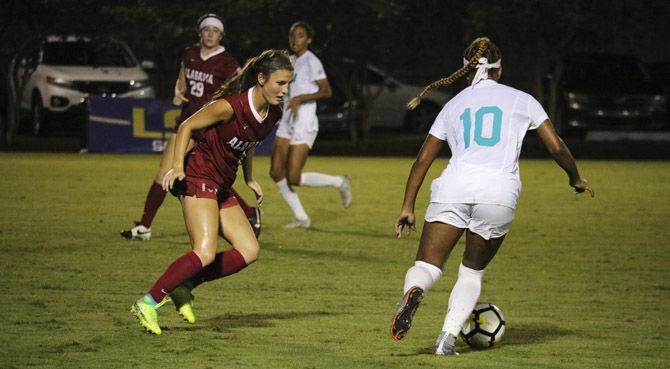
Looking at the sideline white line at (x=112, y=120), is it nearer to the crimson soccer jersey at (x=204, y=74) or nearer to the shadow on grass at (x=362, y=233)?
the shadow on grass at (x=362, y=233)

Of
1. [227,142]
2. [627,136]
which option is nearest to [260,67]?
[227,142]

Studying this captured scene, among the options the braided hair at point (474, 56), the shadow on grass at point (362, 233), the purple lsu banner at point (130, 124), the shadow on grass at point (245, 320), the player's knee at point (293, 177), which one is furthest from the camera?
the purple lsu banner at point (130, 124)

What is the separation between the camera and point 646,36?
1209 inches

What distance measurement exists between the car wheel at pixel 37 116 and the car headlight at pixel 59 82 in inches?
21.1

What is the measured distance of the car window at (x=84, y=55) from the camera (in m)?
29.6

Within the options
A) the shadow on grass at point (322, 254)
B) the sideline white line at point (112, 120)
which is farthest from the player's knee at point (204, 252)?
the sideline white line at point (112, 120)

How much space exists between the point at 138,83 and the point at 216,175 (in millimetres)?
21007

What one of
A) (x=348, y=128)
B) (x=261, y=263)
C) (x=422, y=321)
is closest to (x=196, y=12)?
(x=348, y=128)

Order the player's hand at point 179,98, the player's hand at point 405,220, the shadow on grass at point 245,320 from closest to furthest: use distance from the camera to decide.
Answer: the player's hand at point 405,220
the shadow on grass at point 245,320
the player's hand at point 179,98

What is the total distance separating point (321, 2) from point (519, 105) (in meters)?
22.1

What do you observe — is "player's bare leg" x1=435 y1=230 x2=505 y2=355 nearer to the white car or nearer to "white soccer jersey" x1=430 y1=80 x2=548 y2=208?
"white soccer jersey" x1=430 y1=80 x2=548 y2=208

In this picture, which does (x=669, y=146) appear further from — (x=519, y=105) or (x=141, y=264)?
(x=519, y=105)

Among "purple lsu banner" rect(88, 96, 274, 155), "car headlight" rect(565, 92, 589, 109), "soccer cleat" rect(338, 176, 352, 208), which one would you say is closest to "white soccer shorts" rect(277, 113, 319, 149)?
"soccer cleat" rect(338, 176, 352, 208)

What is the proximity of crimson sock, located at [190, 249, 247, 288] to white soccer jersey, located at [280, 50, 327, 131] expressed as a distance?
6.40 m
